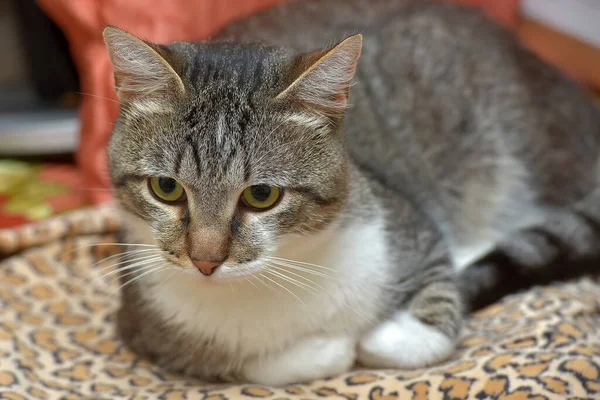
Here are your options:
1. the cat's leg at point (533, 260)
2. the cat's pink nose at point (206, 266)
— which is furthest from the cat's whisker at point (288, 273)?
the cat's leg at point (533, 260)

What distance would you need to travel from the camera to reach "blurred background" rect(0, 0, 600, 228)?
7.68 feet

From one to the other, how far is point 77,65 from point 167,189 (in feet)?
5.36

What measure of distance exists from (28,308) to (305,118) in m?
1.08

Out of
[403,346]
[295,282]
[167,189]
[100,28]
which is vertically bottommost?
[403,346]

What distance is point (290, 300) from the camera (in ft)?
5.17

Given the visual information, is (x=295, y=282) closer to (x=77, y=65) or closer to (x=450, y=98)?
(x=450, y=98)

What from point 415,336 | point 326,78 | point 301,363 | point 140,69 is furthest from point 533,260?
point 140,69

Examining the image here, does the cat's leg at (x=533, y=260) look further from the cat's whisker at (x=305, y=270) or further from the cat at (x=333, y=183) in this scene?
the cat's whisker at (x=305, y=270)

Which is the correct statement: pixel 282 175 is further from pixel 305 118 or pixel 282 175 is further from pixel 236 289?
pixel 236 289

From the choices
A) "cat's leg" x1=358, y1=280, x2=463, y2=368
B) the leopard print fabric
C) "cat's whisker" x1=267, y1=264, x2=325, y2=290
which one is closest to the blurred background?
the leopard print fabric

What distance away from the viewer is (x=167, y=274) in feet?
5.18

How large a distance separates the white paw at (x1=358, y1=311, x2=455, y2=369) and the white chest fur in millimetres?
43

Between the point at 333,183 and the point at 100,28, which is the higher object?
the point at 100,28

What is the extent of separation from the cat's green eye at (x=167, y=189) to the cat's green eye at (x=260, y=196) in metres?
0.13
